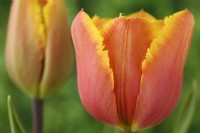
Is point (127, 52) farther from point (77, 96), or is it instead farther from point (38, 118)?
point (77, 96)

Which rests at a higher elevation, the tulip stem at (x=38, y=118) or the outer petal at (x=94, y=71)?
the outer petal at (x=94, y=71)

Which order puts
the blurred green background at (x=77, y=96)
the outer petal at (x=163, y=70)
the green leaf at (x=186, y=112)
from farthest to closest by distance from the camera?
1. the blurred green background at (x=77, y=96)
2. the green leaf at (x=186, y=112)
3. the outer petal at (x=163, y=70)

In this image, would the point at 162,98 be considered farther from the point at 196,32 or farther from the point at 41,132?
the point at 196,32

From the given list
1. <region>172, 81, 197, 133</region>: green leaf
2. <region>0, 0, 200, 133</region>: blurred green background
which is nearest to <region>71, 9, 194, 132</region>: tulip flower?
<region>172, 81, 197, 133</region>: green leaf

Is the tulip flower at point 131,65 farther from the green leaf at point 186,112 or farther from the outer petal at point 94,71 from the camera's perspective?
the green leaf at point 186,112

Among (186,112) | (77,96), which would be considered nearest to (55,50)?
(186,112)

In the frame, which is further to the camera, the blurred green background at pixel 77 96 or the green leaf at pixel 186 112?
the blurred green background at pixel 77 96

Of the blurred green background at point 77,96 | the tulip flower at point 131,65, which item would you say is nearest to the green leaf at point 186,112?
the tulip flower at point 131,65

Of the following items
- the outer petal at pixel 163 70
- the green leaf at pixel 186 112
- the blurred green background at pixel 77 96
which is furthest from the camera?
the blurred green background at pixel 77 96
